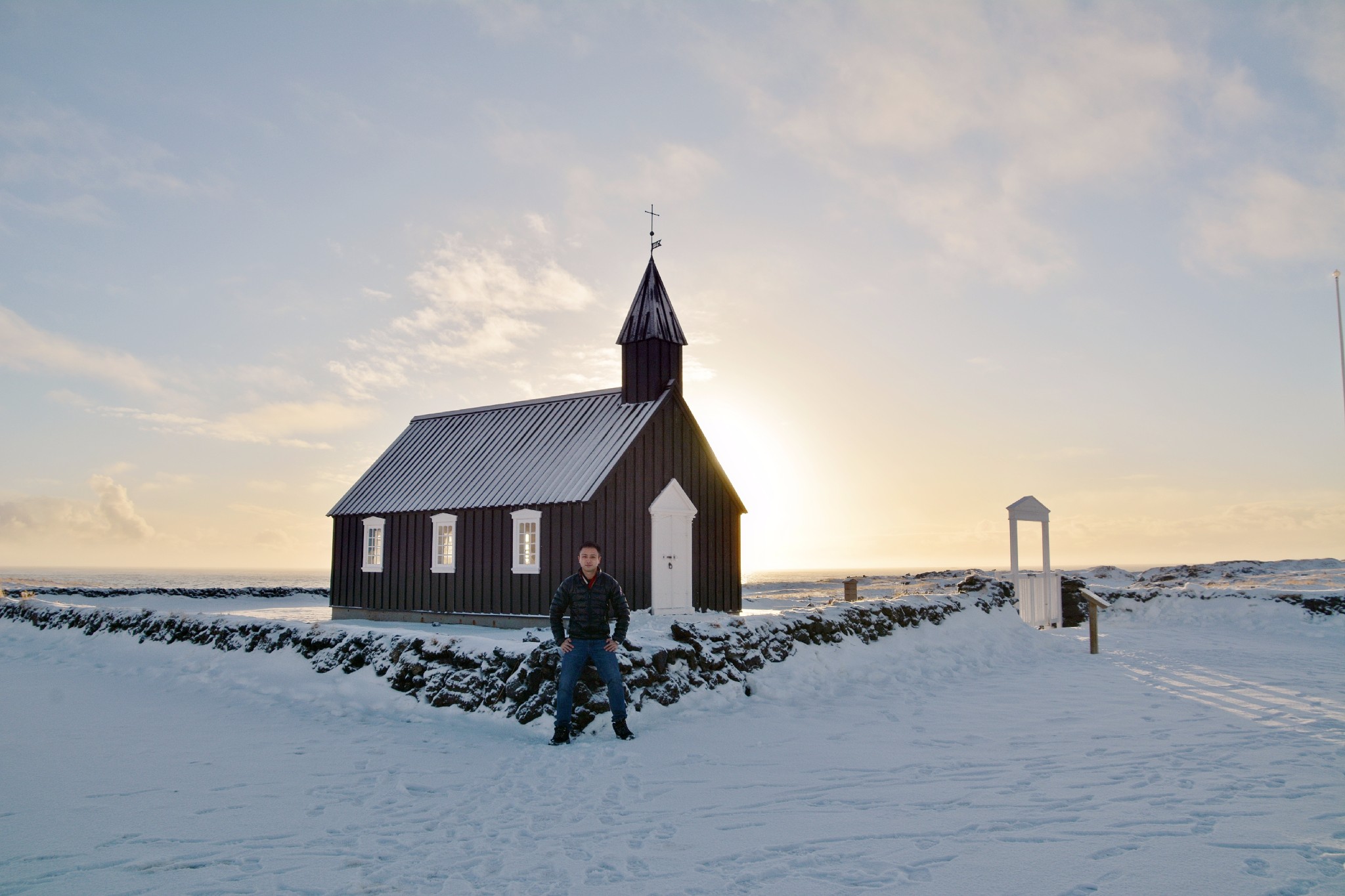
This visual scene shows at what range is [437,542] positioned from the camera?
22406mm

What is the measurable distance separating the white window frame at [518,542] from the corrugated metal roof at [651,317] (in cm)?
549

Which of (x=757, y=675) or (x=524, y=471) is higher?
(x=524, y=471)

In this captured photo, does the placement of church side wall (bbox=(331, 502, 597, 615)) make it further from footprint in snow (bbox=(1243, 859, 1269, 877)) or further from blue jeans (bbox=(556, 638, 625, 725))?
footprint in snow (bbox=(1243, 859, 1269, 877))

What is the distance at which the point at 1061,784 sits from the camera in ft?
25.4

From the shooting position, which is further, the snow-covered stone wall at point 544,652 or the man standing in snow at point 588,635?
the snow-covered stone wall at point 544,652

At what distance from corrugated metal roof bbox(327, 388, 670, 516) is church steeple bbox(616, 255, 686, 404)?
514 millimetres

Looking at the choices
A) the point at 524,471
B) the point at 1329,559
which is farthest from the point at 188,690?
the point at 1329,559

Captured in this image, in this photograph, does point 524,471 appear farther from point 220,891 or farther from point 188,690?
point 220,891

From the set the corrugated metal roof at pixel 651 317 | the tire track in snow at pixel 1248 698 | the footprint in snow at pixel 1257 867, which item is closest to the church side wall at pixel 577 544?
the corrugated metal roof at pixel 651 317

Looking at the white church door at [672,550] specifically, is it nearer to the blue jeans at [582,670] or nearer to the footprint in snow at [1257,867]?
the blue jeans at [582,670]

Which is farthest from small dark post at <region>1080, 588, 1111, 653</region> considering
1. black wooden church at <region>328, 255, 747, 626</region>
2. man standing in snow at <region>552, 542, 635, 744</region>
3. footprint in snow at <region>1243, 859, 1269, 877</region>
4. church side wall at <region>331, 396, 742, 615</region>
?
footprint in snow at <region>1243, 859, 1269, 877</region>

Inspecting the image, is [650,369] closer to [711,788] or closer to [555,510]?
[555,510]

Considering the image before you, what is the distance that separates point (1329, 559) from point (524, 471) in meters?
43.2

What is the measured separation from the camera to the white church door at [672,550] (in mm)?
20047
